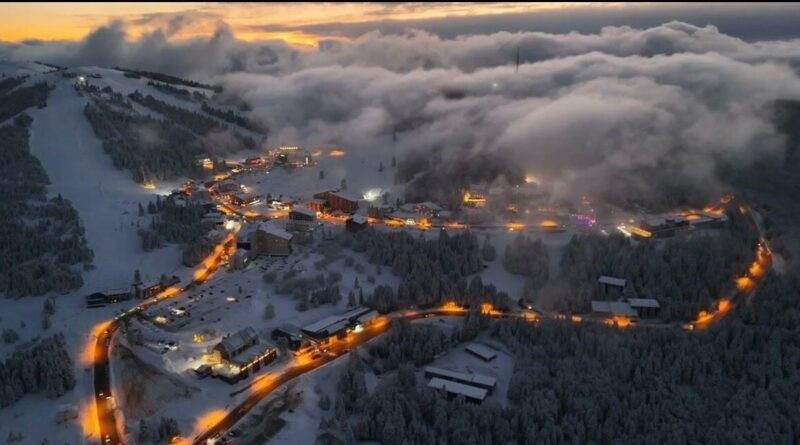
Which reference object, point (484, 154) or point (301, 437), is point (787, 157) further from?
point (301, 437)

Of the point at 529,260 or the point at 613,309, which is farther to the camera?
the point at 529,260

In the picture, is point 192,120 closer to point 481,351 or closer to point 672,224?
point 672,224

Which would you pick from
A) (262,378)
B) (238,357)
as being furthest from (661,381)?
(238,357)

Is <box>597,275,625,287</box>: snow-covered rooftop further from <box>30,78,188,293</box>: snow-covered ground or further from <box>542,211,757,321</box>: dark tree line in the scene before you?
<box>30,78,188,293</box>: snow-covered ground

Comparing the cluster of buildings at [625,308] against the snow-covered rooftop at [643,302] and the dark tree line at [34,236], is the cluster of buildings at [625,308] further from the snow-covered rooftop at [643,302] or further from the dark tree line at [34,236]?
the dark tree line at [34,236]

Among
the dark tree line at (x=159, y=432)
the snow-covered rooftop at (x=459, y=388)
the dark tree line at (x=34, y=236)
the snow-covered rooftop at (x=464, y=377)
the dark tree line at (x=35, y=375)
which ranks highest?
the dark tree line at (x=34, y=236)

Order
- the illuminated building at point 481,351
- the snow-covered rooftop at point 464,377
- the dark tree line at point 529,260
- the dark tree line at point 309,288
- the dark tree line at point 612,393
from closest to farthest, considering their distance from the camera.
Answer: the dark tree line at point 612,393 < the snow-covered rooftop at point 464,377 < the illuminated building at point 481,351 < the dark tree line at point 309,288 < the dark tree line at point 529,260

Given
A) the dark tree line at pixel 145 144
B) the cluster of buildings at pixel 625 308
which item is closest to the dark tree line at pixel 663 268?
the cluster of buildings at pixel 625 308

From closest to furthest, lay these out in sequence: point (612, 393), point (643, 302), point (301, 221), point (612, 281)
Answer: point (612, 393), point (643, 302), point (612, 281), point (301, 221)
